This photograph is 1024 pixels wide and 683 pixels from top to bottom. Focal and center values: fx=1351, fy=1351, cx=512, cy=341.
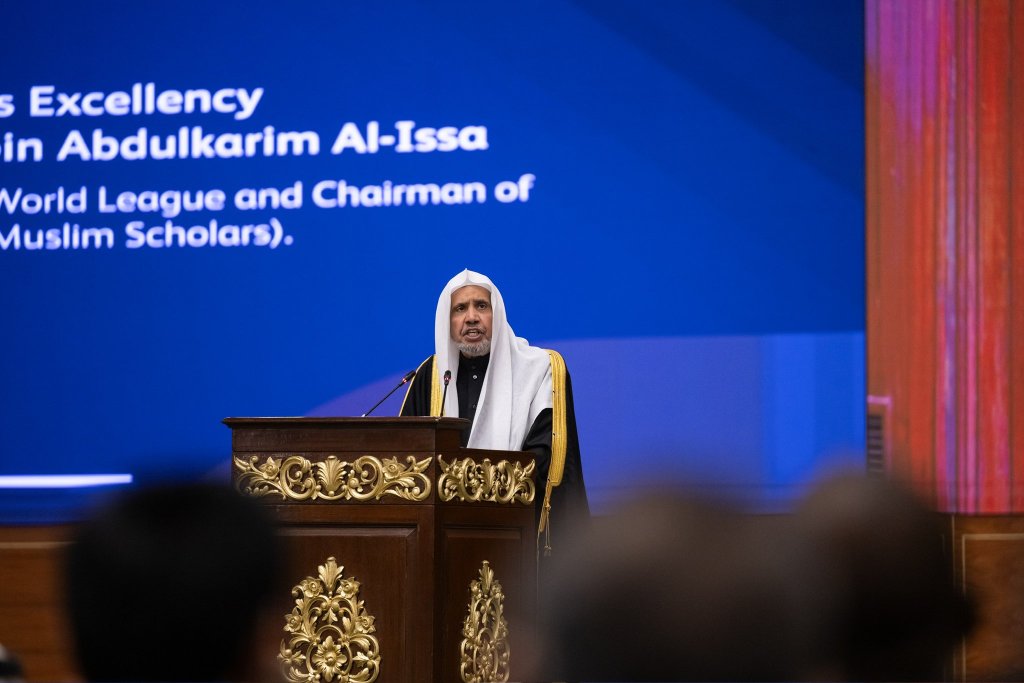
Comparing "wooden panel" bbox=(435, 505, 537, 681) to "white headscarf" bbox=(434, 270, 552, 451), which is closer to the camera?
"wooden panel" bbox=(435, 505, 537, 681)

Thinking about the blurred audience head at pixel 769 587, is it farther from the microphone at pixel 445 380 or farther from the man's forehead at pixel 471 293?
the man's forehead at pixel 471 293

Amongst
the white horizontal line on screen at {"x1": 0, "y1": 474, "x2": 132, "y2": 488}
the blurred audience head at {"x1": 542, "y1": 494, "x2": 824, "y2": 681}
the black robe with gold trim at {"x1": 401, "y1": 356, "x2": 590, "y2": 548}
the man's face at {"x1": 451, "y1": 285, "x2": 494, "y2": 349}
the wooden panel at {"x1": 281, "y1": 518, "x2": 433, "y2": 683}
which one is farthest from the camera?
the white horizontal line on screen at {"x1": 0, "y1": 474, "x2": 132, "y2": 488}

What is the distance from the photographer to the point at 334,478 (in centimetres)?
371

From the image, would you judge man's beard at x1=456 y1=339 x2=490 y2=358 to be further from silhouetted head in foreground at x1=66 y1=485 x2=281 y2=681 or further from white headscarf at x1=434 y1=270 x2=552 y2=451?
silhouetted head in foreground at x1=66 y1=485 x2=281 y2=681

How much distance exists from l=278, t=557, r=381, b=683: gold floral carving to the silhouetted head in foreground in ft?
8.17

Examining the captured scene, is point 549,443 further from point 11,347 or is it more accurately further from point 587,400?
point 11,347

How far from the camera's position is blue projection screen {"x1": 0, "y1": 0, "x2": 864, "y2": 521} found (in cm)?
574

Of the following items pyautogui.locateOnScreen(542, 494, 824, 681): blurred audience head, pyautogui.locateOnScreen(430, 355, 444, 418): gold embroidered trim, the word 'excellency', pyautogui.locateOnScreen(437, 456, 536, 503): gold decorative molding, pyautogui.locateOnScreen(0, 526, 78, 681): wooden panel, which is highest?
the word 'excellency'

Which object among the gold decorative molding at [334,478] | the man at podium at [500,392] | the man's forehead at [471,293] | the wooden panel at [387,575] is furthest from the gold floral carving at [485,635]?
the man's forehead at [471,293]

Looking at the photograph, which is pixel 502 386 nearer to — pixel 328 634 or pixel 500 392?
pixel 500 392

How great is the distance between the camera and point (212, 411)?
20.2 ft

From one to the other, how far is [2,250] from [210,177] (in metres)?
1.08

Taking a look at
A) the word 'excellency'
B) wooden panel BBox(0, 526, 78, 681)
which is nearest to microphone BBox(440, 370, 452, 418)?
the word 'excellency'

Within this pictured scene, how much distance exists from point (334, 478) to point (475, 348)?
1.33 m
